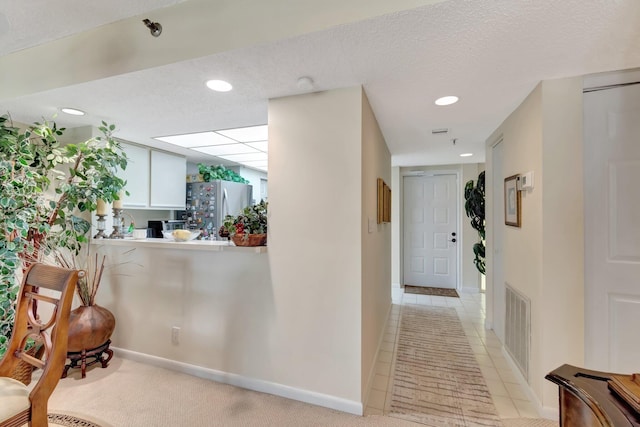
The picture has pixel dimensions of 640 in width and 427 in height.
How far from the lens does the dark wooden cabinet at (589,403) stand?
2.13 feet

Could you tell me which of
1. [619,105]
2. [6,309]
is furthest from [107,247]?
[619,105]

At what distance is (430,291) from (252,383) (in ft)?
12.1

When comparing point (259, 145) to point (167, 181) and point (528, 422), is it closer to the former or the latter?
point (167, 181)

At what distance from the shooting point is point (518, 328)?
228cm

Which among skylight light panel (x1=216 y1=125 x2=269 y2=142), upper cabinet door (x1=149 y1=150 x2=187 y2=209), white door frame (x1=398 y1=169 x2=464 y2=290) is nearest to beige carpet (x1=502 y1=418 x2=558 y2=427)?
skylight light panel (x1=216 y1=125 x2=269 y2=142)

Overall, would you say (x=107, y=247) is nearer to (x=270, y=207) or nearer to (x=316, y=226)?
(x=270, y=207)

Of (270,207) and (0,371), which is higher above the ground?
(270,207)

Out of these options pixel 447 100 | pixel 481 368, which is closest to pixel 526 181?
pixel 447 100

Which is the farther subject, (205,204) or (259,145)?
(205,204)

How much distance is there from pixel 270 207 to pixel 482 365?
7.67ft

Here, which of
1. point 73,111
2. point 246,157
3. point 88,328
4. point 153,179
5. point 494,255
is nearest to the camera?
point 88,328

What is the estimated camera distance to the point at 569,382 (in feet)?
2.59

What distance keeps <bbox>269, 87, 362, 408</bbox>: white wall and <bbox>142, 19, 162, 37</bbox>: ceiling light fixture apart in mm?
765

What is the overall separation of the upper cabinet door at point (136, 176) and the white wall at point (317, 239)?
2.12 meters
